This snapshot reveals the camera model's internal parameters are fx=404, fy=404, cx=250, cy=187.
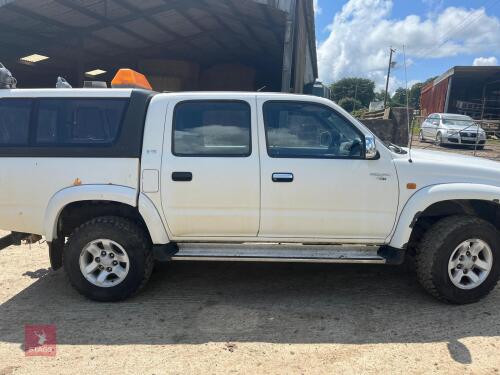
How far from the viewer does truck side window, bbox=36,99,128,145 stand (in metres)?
3.72

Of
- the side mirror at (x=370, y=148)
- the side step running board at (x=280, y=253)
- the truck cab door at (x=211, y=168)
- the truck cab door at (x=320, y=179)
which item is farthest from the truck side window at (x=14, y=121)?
the side mirror at (x=370, y=148)

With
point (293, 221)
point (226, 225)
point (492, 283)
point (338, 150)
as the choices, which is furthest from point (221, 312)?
point (492, 283)

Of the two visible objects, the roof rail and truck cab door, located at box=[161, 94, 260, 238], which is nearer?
truck cab door, located at box=[161, 94, 260, 238]

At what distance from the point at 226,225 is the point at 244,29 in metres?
12.2

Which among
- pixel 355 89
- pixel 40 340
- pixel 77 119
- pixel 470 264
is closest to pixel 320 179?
pixel 470 264

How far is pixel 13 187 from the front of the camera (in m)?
3.70

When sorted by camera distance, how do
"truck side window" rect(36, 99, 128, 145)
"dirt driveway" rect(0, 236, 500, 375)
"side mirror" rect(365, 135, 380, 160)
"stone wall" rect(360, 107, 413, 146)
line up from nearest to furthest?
"dirt driveway" rect(0, 236, 500, 375), "side mirror" rect(365, 135, 380, 160), "truck side window" rect(36, 99, 128, 145), "stone wall" rect(360, 107, 413, 146)

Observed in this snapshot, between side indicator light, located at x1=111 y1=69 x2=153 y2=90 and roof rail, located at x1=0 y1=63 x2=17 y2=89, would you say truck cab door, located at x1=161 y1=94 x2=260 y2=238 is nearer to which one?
side indicator light, located at x1=111 y1=69 x2=153 y2=90

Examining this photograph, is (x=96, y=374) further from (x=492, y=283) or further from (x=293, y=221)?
(x=492, y=283)

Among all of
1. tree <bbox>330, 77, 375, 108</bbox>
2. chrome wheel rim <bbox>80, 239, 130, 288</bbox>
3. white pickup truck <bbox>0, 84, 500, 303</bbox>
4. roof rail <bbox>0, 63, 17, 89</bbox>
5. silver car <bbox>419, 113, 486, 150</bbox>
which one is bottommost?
chrome wheel rim <bbox>80, 239, 130, 288</bbox>

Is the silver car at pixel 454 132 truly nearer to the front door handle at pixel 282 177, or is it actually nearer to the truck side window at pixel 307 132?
the truck side window at pixel 307 132

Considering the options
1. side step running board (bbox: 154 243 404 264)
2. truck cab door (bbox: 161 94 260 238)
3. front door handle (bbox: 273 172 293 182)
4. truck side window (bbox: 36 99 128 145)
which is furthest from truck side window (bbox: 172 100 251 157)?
side step running board (bbox: 154 243 404 264)

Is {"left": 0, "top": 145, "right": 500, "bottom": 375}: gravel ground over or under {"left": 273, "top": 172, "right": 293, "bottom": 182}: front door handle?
under

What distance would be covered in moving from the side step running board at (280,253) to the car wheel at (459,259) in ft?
0.98
